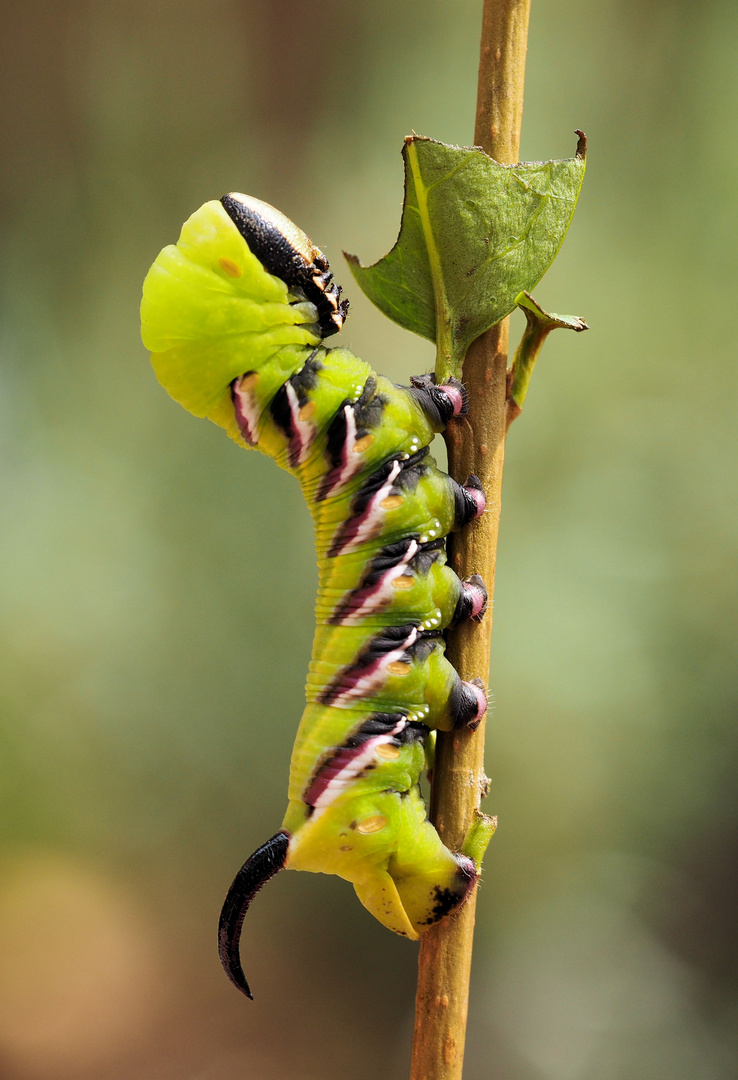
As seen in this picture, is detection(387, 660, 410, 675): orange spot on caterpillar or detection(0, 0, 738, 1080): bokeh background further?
A: detection(0, 0, 738, 1080): bokeh background

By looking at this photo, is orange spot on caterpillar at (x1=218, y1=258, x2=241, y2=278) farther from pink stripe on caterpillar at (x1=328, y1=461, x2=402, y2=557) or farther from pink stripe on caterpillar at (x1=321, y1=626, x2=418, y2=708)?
pink stripe on caterpillar at (x1=321, y1=626, x2=418, y2=708)

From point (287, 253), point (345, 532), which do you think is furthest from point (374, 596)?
point (287, 253)

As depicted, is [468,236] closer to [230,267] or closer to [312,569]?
[230,267]

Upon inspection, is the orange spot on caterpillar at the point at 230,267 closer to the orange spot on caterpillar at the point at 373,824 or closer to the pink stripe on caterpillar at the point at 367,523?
the pink stripe on caterpillar at the point at 367,523

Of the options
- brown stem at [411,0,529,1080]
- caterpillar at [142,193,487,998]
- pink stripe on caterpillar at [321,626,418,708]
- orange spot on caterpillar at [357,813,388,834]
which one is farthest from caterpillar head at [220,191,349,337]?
orange spot on caterpillar at [357,813,388,834]

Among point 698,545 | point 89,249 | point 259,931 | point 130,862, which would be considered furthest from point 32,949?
point 698,545

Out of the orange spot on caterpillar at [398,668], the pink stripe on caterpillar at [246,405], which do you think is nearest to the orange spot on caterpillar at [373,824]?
the orange spot on caterpillar at [398,668]
